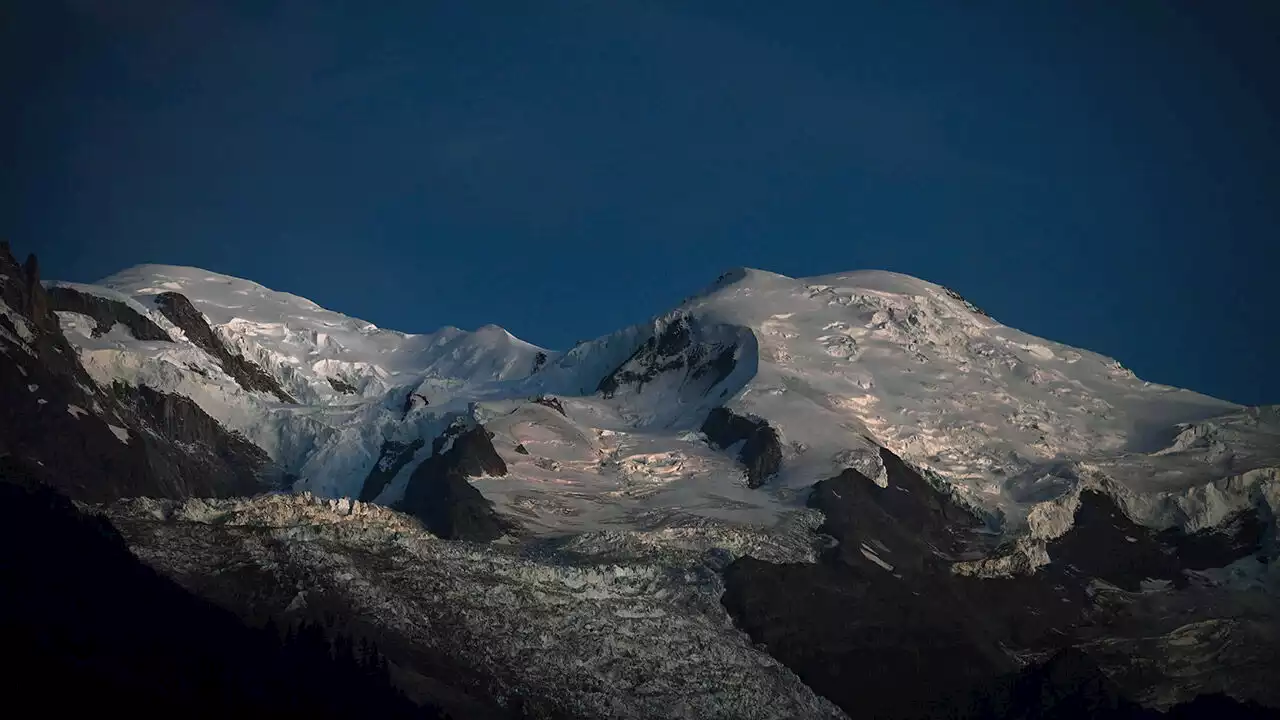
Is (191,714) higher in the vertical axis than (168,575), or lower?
lower

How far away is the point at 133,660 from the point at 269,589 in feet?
93.2

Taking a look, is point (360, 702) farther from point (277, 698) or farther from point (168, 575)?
point (168, 575)

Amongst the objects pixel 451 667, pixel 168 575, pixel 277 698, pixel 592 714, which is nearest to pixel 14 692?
pixel 277 698

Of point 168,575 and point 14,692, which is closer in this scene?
point 14,692

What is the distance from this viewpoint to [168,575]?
196375mm

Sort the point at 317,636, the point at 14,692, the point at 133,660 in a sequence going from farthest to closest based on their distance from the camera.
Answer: the point at 317,636 → the point at 133,660 → the point at 14,692

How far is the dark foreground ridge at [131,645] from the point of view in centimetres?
16512

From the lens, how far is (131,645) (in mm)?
174500

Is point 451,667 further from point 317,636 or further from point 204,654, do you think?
point 204,654

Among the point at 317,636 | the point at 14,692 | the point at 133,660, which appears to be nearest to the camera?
the point at 14,692

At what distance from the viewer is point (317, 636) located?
18862 centimetres

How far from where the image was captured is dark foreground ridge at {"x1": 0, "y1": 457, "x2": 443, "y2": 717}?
165 metres

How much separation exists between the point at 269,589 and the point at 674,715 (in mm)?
48524

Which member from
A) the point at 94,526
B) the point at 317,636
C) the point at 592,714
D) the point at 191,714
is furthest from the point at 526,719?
the point at 94,526
